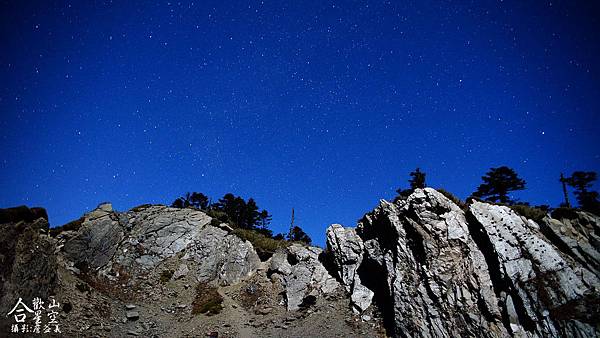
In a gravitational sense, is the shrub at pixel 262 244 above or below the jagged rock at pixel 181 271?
above

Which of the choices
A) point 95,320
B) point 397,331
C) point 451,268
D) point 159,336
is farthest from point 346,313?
point 95,320

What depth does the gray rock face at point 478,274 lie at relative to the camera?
813 inches

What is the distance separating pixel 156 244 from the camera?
134 feet

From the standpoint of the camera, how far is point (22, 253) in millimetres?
24828

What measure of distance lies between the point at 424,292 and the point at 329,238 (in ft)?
49.6

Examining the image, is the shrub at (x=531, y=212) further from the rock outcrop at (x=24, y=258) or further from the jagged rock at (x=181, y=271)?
the rock outcrop at (x=24, y=258)

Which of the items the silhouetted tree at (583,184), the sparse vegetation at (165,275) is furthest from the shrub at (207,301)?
the silhouetted tree at (583,184)

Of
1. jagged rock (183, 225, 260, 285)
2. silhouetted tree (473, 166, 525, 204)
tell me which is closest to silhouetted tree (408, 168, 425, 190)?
silhouetted tree (473, 166, 525, 204)

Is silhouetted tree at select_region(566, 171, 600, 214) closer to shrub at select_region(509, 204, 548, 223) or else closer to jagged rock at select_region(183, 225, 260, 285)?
shrub at select_region(509, 204, 548, 223)

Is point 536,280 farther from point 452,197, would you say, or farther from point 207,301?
point 207,301

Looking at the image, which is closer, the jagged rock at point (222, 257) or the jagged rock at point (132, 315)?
the jagged rock at point (132, 315)

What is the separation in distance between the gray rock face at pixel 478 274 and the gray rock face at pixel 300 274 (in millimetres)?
3984

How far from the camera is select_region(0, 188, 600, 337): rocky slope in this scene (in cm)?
2206

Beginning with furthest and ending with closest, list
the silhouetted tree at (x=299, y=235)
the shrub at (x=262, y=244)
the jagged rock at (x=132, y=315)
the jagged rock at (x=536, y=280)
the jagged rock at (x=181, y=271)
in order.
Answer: the silhouetted tree at (x=299, y=235)
the shrub at (x=262, y=244)
the jagged rock at (x=181, y=271)
the jagged rock at (x=132, y=315)
the jagged rock at (x=536, y=280)
